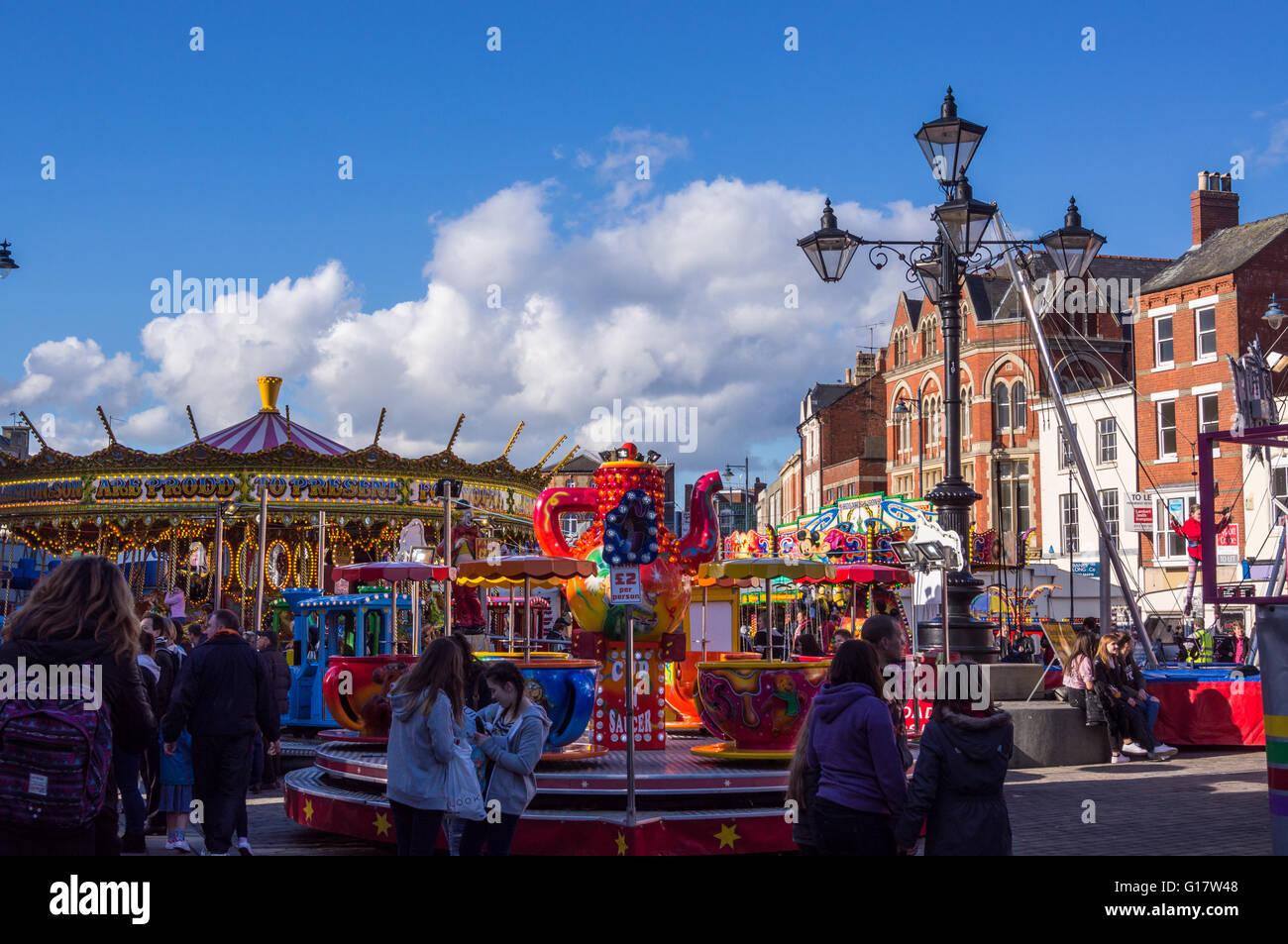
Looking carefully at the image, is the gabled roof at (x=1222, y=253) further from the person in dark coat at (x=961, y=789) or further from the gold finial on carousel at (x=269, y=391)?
the person in dark coat at (x=961, y=789)

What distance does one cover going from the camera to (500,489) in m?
27.6

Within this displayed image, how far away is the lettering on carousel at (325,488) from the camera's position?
24.8 m

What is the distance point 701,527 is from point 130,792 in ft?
17.8

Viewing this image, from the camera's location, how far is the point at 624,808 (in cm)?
930

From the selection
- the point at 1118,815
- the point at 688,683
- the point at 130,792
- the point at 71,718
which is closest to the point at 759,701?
the point at 688,683

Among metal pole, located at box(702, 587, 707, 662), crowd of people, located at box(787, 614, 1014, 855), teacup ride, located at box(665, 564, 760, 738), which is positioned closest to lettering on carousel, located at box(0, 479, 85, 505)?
teacup ride, located at box(665, 564, 760, 738)

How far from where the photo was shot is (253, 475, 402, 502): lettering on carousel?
24812mm

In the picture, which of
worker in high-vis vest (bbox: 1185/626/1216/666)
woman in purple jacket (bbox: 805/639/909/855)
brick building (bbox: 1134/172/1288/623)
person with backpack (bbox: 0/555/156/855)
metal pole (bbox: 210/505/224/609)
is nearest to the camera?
person with backpack (bbox: 0/555/156/855)

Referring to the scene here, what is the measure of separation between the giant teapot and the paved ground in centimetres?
270

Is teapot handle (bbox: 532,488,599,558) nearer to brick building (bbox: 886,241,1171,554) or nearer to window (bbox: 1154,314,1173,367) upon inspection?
window (bbox: 1154,314,1173,367)

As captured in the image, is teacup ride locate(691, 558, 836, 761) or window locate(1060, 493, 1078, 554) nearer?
teacup ride locate(691, 558, 836, 761)

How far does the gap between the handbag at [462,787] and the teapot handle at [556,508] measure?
18.1ft
